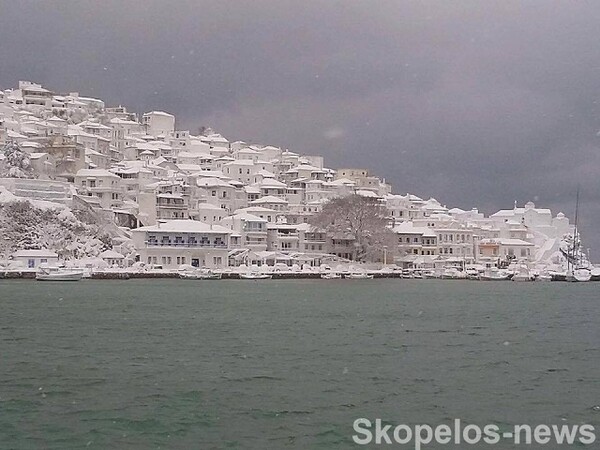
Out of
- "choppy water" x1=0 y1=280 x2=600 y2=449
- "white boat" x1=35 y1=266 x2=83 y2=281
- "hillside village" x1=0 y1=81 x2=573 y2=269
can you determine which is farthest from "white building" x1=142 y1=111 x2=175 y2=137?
"choppy water" x1=0 y1=280 x2=600 y2=449

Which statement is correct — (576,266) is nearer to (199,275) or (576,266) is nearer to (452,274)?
(452,274)

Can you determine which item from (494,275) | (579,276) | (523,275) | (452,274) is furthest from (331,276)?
(579,276)

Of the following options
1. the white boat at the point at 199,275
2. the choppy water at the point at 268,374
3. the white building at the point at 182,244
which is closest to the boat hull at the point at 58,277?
the white boat at the point at 199,275

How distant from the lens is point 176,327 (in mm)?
28719

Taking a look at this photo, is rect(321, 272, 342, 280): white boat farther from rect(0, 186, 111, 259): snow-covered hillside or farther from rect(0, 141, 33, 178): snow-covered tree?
rect(0, 141, 33, 178): snow-covered tree

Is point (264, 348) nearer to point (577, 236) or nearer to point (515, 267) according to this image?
point (515, 267)

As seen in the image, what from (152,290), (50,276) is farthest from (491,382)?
(50,276)

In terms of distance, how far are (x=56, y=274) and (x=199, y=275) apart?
12.6m

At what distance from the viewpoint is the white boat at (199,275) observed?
70562 mm

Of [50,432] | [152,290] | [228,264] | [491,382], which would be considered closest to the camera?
[50,432]

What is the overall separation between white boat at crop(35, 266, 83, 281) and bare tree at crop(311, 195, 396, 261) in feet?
95.0

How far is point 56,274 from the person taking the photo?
6178 centimetres

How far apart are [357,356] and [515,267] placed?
252 feet

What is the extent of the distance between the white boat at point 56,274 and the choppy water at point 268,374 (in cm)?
2582
